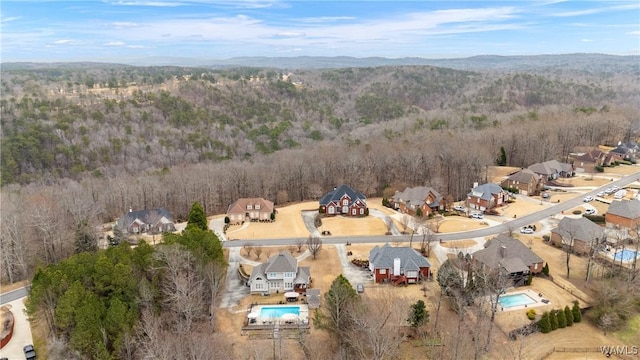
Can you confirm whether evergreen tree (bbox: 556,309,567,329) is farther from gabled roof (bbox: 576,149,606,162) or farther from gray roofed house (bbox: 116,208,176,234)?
gabled roof (bbox: 576,149,606,162)

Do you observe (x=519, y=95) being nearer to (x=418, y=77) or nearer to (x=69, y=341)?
(x=418, y=77)

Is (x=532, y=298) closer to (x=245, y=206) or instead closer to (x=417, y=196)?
(x=417, y=196)

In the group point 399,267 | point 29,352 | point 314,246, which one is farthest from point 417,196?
point 29,352

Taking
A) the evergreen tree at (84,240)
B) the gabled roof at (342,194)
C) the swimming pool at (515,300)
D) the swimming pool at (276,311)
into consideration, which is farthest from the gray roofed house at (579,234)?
the evergreen tree at (84,240)

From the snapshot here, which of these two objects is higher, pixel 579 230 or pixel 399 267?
pixel 579 230

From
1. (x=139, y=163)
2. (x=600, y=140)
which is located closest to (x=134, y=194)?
(x=139, y=163)

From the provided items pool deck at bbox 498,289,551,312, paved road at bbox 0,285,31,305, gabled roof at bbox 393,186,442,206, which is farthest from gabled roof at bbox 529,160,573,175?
paved road at bbox 0,285,31,305
